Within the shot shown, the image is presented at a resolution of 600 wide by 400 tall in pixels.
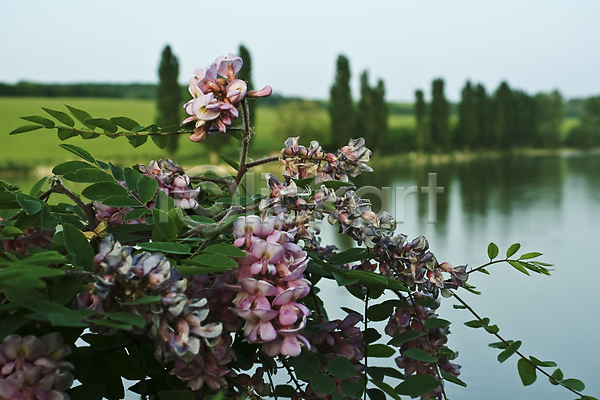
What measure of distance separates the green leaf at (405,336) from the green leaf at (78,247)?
255mm

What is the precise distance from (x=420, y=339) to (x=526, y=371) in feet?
0.32

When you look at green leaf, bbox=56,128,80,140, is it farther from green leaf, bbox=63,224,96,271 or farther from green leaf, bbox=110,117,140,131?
green leaf, bbox=63,224,96,271

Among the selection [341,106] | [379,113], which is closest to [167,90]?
[341,106]

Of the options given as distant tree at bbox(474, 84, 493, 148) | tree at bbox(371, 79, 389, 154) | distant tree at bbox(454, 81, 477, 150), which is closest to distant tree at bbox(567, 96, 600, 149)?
distant tree at bbox(474, 84, 493, 148)

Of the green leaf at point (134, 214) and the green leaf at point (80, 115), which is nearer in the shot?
the green leaf at point (134, 214)

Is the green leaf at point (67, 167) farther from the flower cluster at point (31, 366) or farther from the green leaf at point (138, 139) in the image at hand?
the flower cluster at point (31, 366)

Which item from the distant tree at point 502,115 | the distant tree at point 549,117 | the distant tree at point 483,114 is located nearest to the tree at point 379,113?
the distant tree at point 483,114

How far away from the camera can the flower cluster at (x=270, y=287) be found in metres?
0.39

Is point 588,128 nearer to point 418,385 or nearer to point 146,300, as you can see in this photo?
point 418,385

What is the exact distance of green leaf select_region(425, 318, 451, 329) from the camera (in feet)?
1.79

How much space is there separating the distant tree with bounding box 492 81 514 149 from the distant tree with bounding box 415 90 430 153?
309 centimetres

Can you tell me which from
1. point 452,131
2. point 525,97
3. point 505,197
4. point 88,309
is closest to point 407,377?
point 88,309

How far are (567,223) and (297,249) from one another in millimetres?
8571

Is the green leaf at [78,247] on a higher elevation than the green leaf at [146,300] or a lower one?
higher
